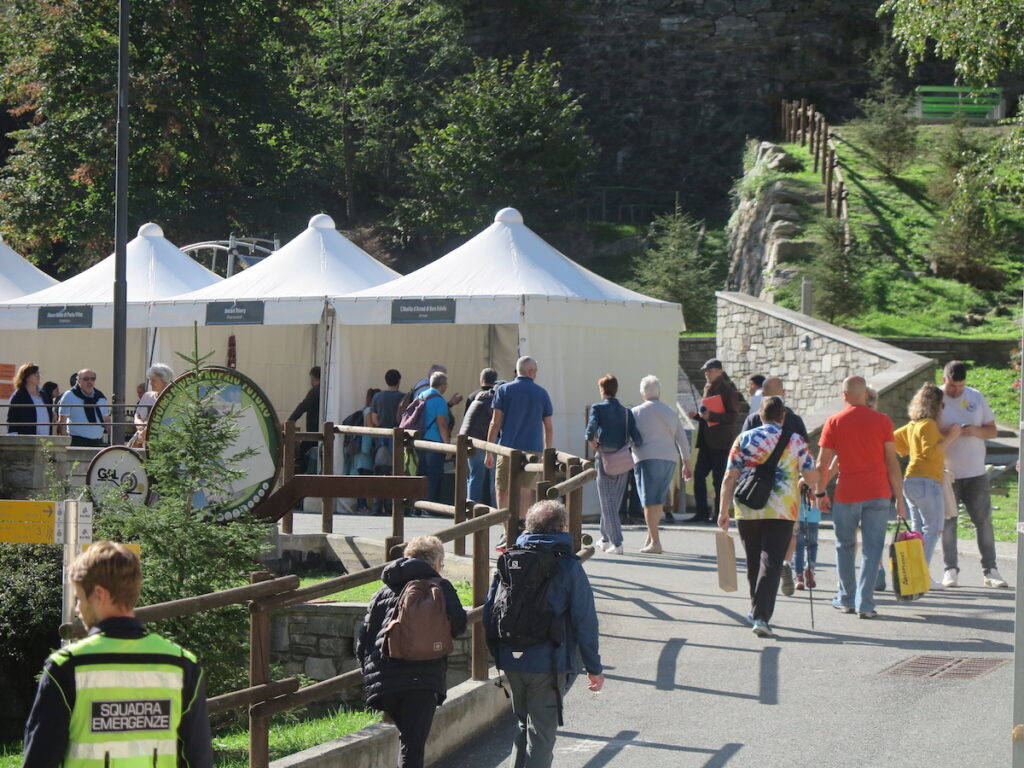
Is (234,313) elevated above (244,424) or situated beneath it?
elevated above

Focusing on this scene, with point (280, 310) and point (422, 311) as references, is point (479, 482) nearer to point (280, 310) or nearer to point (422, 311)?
point (422, 311)

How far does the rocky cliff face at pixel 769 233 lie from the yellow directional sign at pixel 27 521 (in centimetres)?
2253

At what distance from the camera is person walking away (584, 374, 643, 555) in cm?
1312

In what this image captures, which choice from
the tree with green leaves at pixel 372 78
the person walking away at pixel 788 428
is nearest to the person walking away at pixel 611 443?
the person walking away at pixel 788 428

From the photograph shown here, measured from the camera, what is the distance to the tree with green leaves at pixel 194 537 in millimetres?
7988

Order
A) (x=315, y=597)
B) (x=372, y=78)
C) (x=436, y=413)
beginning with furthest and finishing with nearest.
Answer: (x=372, y=78)
(x=436, y=413)
(x=315, y=597)

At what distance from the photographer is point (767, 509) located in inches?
370

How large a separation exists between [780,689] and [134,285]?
1440 cm

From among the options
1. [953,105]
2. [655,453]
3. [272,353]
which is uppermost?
[953,105]

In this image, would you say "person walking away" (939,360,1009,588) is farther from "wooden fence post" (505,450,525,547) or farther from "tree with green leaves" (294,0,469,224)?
"tree with green leaves" (294,0,469,224)

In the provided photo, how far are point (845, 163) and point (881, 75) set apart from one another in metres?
8.21

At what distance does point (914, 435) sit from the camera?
11.0 meters

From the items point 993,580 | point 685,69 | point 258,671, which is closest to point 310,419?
point 993,580

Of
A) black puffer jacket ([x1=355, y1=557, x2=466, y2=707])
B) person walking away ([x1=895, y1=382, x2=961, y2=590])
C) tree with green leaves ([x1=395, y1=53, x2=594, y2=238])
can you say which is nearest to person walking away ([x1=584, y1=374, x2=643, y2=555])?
person walking away ([x1=895, y1=382, x2=961, y2=590])
